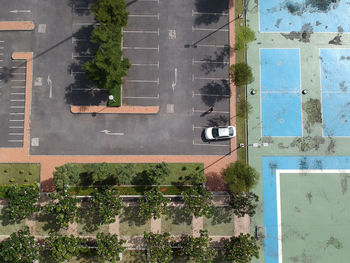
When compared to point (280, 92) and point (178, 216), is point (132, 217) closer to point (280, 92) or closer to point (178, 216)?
point (178, 216)

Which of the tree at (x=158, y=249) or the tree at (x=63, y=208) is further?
the tree at (x=63, y=208)

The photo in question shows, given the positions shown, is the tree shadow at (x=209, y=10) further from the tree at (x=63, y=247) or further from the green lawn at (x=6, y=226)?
the green lawn at (x=6, y=226)

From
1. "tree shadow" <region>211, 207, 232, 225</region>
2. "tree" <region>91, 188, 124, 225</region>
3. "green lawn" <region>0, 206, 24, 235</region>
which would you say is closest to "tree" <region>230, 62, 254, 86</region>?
"tree shadow" <region>211, 207, 232, 225</region>

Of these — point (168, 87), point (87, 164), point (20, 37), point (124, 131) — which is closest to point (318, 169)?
point (168, 87)

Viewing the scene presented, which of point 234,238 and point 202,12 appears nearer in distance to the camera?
point 234,238

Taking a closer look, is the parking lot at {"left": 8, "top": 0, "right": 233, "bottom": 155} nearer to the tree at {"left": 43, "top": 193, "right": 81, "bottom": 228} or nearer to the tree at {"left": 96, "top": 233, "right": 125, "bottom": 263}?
the tree at {"left": 43, "top": 193, "right": 81, "bottom": 228}

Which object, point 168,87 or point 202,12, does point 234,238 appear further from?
point 202,12

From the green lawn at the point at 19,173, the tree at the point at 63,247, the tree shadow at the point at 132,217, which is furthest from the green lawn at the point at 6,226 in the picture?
the tree shadow at the point at 132,217
